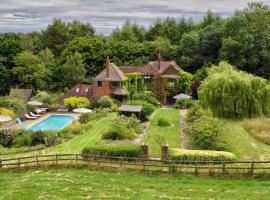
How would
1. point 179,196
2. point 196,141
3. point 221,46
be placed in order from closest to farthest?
A: point 179,196 < point 196,141 < point 221,46

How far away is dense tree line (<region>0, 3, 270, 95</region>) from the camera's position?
5347 cm

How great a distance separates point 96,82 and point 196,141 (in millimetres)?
24121

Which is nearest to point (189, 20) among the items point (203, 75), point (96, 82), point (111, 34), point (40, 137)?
point (111, 34)

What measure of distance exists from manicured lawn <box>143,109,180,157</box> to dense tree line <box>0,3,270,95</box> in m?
17.3

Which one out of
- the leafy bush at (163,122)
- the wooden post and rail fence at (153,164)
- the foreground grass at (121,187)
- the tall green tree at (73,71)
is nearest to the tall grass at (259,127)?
the leafy bush at (163,122)

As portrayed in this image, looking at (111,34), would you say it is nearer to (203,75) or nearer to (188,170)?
(203,75)

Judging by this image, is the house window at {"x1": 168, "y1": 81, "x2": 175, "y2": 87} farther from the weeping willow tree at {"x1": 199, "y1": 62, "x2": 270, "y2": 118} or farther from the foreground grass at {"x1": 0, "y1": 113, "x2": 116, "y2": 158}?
the foreground grass at {"x1": 0, "y1": 113, "x2": 116, "y2": 158}

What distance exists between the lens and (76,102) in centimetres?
4603

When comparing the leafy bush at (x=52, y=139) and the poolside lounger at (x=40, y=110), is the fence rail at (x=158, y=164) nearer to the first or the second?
the leafy bush at (x=52, y=139)

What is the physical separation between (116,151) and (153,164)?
2.92 m

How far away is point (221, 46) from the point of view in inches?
2231

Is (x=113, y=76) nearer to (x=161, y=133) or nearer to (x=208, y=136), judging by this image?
(x=161, y=133)

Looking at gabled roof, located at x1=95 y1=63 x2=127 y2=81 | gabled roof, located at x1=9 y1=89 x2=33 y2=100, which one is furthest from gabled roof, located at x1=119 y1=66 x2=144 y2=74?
gabled roof, located at x1=9 y1=89 x2=33 y2=100

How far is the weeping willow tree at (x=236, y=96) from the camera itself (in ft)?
115
